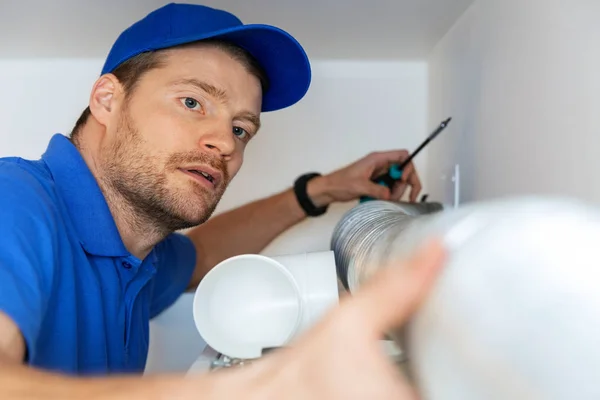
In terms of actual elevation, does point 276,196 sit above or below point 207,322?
above

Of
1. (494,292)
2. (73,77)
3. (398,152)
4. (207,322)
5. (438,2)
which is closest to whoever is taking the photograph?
(494,292)

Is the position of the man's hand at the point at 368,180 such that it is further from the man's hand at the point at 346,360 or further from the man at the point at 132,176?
Answer: the man's hand at the point at 346,360

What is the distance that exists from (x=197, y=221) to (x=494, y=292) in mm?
706

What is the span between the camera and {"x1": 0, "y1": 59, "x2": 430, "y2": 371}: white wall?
1.46 m

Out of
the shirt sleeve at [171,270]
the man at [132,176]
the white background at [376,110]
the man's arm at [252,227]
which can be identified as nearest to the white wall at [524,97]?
the white background at [376,110]

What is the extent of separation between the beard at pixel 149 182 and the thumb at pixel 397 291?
0.62 metres

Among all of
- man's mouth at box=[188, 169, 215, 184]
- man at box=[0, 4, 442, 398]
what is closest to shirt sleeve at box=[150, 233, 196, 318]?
man at box=[0, 4, 442, 398]

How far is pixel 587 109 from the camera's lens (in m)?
0.68

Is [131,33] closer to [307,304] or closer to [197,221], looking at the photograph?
[197,221]

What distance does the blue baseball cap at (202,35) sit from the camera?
968 millimetres

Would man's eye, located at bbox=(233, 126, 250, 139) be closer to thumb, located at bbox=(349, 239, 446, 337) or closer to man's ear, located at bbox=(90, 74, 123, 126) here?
man's ear, located at bbox=(90, 74, 123, 126)

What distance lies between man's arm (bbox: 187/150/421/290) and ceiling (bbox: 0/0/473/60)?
0.30 metres

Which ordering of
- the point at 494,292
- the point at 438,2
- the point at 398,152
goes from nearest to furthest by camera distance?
the point at 494,292, the point at 438,2, the point at 398,152

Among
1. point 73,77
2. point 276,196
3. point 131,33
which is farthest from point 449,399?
point 73,77
